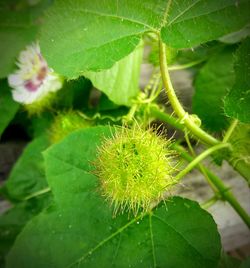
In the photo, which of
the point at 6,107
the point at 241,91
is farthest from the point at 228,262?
the point at 6,107

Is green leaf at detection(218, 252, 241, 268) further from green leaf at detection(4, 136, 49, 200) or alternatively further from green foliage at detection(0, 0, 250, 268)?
green leaf at detection(4, 136, 49, 200)

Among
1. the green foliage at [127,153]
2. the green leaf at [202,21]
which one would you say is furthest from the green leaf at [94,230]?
the green leaf at [202,21]

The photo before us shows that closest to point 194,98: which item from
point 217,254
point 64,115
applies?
point 64,115

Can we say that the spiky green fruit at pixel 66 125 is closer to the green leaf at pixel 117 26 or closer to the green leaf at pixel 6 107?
the green leaf at pixel 6 107

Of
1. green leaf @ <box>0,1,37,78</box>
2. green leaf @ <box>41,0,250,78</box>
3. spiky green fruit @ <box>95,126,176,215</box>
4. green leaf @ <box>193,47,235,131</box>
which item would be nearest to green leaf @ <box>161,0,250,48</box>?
green leaf @ <box>41,0,250,78</box>

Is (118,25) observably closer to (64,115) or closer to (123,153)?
(123,153)
